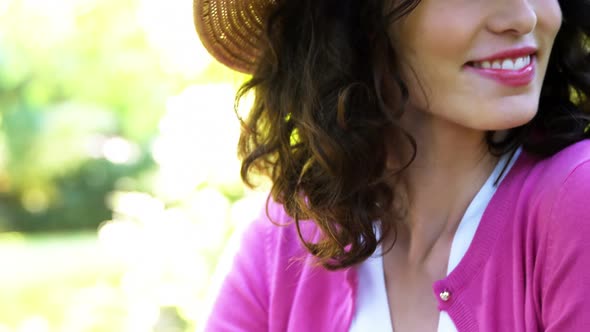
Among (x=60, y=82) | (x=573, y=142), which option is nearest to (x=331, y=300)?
(x=573, y=142)

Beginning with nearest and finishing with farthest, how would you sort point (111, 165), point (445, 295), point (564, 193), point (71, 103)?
point (564, 193)
point (445, 295)
point (71, 103)
point (111, 165)

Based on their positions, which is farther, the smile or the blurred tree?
the blurred tree

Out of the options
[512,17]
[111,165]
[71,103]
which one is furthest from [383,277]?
[111,165]

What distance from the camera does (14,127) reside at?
22.8 ft

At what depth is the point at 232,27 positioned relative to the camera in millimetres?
2145

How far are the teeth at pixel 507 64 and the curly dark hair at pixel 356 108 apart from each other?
0.58 ft

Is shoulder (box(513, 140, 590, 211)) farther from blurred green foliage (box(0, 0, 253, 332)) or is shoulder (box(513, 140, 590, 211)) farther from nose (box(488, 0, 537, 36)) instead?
blurred green foliage (box(0, 0, 253, 332))

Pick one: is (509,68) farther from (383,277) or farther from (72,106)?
(72,106)

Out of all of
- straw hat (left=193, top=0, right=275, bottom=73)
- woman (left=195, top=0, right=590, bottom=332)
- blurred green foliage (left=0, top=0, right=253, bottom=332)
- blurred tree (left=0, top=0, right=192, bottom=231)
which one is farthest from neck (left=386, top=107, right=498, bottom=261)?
blurred tree (left=0, top=0, right=192, bottom=231)

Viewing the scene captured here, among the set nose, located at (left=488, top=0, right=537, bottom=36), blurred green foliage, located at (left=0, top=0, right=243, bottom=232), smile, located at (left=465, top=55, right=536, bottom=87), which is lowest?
blurred green foliage, located at (left=0, top=0, right=243, bottom=232)

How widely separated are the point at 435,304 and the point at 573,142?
0.41 metres

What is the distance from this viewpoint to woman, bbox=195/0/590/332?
174cm

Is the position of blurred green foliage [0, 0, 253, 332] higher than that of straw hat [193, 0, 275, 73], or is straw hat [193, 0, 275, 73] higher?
straw hat [193, 0, 275, 73]

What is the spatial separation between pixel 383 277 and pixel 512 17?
1.96 ft
